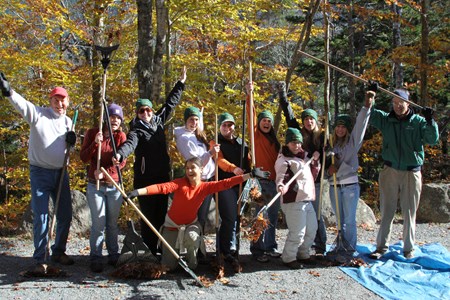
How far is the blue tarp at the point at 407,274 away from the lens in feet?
16.3

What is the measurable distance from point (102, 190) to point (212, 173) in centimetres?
132

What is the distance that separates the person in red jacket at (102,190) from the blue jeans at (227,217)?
1221 mm

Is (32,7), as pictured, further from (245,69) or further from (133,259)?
(133,259)

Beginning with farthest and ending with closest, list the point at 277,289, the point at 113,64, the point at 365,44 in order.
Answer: the point at 365,44 → the point at 113,64 → the point at 277,289

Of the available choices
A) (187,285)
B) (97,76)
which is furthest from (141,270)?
(97,76)

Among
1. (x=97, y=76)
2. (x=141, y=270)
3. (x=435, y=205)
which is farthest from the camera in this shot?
(x=97, y=76)

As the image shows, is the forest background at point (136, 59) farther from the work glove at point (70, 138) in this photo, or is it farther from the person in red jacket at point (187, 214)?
the person in red jacket at point (187, 214)

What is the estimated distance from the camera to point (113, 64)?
12.3 metres

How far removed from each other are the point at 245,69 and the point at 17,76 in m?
5.33

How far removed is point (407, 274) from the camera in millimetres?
5461

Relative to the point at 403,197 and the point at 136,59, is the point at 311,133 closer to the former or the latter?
the point at 403,197

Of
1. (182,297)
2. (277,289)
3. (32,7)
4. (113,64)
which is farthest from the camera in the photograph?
(113,64)

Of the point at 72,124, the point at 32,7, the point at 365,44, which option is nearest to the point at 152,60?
the point at 72,124

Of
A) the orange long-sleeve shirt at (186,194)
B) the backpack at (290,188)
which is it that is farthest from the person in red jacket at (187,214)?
the backpack at (290,188)
